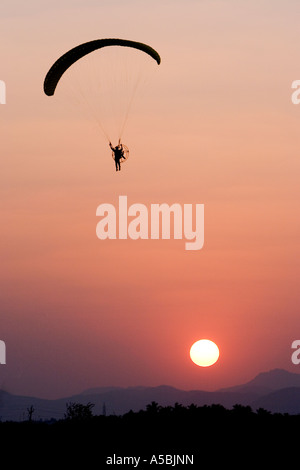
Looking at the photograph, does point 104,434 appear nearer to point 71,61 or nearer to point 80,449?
point 80,449

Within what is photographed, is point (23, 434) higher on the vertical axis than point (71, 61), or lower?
lower

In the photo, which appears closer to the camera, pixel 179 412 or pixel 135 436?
pixel 135 436
